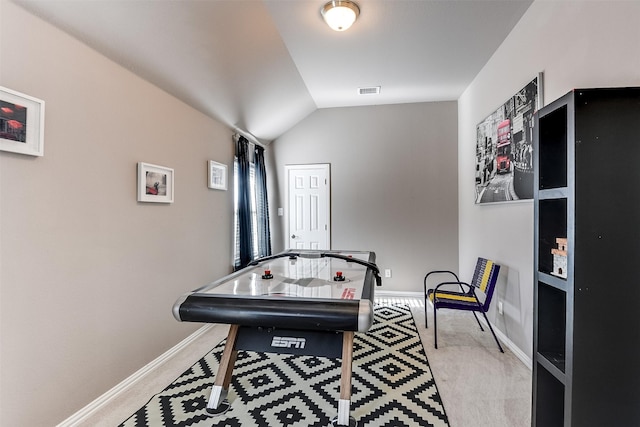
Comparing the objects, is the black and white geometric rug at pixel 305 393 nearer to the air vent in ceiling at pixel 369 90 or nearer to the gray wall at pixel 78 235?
the gray wall at pixel 78 235

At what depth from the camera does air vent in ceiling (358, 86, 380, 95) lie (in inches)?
152

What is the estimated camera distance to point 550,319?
1454 mm

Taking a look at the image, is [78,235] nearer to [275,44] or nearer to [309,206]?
[275,44]

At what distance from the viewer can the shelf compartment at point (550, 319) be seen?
1.45 metres

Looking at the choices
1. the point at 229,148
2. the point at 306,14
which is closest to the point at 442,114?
the point at 306,14

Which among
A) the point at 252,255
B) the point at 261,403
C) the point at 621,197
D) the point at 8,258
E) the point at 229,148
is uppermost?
the point at 229,148

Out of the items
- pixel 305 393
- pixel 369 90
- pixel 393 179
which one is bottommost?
pixel 305 393

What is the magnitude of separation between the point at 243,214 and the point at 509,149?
2.92 metres

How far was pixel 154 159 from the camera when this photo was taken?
2400 mm

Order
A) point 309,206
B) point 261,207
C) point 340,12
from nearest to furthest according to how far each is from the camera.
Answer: point 340,12, point 261,207, point 309,206

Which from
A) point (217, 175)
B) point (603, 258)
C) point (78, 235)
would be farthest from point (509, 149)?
point (78, 235)

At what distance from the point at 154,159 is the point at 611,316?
9.36 ft

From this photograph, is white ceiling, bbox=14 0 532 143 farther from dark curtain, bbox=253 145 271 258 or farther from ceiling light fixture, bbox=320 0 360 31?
dark curtain, bbox=253 145 271 258

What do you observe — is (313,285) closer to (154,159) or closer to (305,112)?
(154,159)
